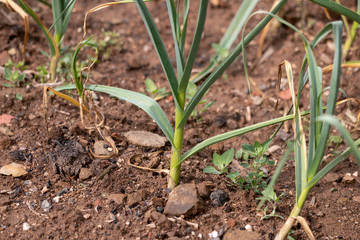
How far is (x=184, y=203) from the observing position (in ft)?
5.18

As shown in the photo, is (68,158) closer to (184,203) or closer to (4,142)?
(4,142)

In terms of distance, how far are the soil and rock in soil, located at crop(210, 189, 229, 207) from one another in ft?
0.08

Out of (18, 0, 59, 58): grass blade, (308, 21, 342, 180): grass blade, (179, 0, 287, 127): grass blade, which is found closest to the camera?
(308, 21, 342, 180): grass blade

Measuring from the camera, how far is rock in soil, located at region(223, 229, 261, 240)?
1.48m

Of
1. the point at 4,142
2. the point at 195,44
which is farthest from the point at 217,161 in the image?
the point at 4,142

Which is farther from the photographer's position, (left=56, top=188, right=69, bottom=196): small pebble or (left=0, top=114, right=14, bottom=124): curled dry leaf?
(left=0, top=114, right=14, bottom=124): curled dry leaf

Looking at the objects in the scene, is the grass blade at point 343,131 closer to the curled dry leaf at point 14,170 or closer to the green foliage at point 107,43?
the curled dry leaf at point 14,170

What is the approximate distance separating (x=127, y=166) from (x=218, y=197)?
0.41m

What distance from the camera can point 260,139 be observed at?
2.12 m

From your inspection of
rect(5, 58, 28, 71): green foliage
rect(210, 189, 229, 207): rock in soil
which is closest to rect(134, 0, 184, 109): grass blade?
rect(210, 189, 229, 207): rock in soil

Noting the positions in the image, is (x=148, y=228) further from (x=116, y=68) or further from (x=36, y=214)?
(x=116, y=68)

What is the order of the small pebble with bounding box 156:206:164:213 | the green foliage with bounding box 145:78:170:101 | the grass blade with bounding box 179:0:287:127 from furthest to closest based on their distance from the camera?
the green foliage with bounding box 145:78:170:101
the small pebble with bounding box 156:206:164:213
the grass blade with bounding box 179:0:287:127

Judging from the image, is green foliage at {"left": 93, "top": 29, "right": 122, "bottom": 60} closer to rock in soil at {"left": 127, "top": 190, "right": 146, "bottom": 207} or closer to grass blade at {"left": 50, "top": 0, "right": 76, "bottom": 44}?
grass blade at {"left": 50, "top": 0, "right": 76, "bottom": 44}

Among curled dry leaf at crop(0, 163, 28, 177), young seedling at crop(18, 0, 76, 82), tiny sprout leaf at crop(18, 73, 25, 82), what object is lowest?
curled dry leaf at crop(0, 163, 28, 177)
